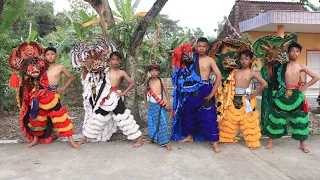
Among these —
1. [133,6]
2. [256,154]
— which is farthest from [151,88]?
[133,6]

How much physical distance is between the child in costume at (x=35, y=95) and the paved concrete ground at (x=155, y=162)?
35 cm

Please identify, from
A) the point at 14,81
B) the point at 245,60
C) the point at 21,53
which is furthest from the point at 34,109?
the point at 245,60

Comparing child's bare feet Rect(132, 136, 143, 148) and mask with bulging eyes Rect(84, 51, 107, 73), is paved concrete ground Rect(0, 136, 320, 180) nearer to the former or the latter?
child's bare feet Rect(132, 136, 143, 148)

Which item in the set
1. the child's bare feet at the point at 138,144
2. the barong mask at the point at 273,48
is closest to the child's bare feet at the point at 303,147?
the barong mask at the point at 273,48

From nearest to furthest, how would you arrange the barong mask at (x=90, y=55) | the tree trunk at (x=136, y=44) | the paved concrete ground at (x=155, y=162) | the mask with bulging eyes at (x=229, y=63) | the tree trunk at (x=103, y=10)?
the paved concrete ground at (x=155, y=162), the barong mask at (x=90, y=55), the mask with bulging eyes at (x=229, y=63), the tree trunk at (x=136, y=44), the tree trunk at (x=103, y=10)

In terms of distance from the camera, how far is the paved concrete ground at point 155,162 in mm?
4008

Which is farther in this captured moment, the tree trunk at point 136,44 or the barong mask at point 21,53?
the tree trunk at point 136,44

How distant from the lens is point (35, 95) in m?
5.02

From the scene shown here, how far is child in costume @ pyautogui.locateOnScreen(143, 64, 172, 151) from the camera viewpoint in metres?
5.08

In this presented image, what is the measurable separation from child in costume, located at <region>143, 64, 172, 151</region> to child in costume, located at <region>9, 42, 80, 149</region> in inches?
49.6

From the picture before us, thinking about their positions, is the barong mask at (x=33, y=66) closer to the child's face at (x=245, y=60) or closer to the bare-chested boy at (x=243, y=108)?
the bare-chested boy at (x=243, y=108)

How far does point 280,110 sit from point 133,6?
5147 millimetres

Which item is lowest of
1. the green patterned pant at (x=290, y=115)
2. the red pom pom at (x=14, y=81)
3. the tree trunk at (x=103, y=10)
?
the green patterned pant at (x=290, y=115)

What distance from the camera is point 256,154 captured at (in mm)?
4887
